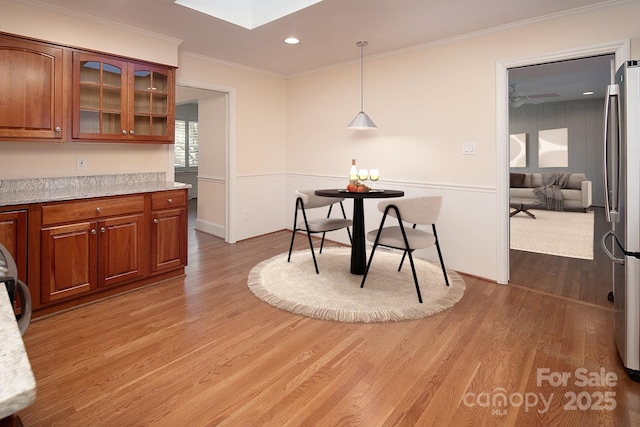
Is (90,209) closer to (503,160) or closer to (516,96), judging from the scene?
(503,160)

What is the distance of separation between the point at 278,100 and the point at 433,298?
370 cm

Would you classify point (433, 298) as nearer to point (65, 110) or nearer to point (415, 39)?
point (415, 39)

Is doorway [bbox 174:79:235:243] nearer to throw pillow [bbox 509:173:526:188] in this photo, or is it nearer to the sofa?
the sofa

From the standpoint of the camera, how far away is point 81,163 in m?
3.36

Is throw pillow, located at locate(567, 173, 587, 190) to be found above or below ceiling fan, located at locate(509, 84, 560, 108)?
below

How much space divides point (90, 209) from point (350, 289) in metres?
2.16

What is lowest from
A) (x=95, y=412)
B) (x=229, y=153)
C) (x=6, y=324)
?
(x=95, y=412)

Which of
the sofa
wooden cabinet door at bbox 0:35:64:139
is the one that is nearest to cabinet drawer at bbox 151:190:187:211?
wooden cabinet door at bbox 0:35:64:139

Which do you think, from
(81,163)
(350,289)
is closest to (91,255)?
(81,163)

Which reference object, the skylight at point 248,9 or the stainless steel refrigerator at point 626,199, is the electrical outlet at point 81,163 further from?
the stainless steel refrigerator at point 626,199

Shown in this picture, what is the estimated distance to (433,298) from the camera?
10.0 feet

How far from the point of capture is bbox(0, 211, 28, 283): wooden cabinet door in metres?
2.45

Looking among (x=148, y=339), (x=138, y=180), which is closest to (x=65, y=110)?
(x=138, y=180)

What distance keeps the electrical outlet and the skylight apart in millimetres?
1598
